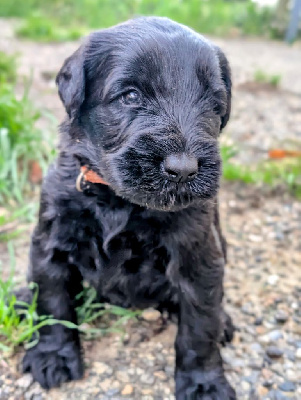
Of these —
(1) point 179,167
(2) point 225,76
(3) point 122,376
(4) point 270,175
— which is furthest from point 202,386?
(4) point 270,175

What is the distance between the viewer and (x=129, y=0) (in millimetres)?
9586

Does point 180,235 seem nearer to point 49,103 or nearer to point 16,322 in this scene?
point 16,322

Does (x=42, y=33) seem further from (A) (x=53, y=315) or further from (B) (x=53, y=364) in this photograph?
(B) (x=53, y=364)

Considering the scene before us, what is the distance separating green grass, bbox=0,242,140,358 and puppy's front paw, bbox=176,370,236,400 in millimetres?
453

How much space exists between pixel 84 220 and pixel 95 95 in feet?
1.79

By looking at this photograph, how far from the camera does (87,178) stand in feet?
7.32

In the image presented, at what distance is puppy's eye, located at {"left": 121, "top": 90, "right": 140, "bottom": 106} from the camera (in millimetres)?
2045

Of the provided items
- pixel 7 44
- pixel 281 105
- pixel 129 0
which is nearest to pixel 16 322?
pixel 281 105

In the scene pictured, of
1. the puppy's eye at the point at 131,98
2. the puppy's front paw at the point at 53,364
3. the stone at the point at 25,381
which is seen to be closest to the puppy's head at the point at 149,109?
the puppy's eye at the point at 131,98

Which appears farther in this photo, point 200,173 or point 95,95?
point 95,95

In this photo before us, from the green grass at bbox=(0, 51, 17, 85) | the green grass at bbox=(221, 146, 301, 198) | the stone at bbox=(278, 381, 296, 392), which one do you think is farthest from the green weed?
the stone at bbox=(278, 381, 296, 392)

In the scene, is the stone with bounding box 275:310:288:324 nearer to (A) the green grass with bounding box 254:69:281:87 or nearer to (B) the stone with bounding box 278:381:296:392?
(B) the stone with bounding box 278:381:296:392

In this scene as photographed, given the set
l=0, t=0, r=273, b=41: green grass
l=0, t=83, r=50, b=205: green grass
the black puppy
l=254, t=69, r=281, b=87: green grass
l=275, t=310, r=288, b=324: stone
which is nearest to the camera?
the black puppy

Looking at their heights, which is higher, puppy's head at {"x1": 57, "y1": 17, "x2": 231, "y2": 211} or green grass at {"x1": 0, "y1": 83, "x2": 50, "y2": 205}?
puppy's head at {"x1": 57, "y1": 17, "x2": 231, "y2": 211}
